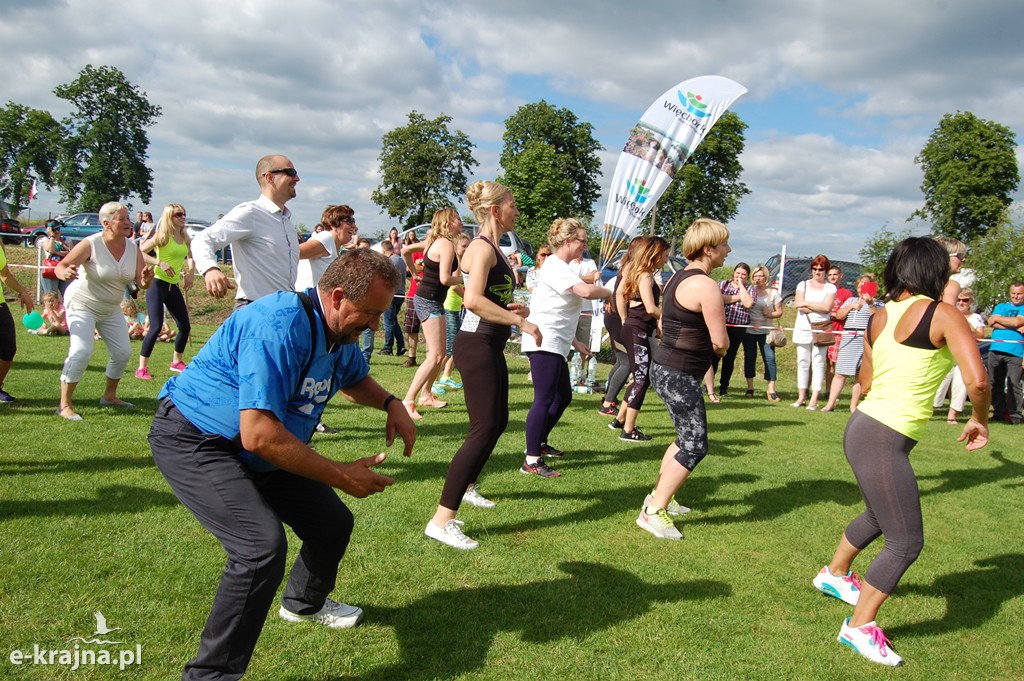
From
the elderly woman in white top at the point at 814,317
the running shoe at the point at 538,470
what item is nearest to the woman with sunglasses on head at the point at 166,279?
the running shoe at the point at 538,470

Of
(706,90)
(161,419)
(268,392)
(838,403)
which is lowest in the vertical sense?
(838,403)

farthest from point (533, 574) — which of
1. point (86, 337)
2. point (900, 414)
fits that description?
point (86, 337)

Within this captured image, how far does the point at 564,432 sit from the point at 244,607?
5440 millimetres

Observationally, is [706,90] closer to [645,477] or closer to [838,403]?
[838,403]

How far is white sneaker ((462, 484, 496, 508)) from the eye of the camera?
191 inches

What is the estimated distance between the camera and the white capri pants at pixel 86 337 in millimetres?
6508

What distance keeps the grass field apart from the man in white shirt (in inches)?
62.7

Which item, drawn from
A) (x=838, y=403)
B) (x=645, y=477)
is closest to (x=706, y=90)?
(x=838, y=403)

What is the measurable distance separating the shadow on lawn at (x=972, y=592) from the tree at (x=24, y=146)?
70.5m

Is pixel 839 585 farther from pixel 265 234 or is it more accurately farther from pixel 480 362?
pixel 265 234

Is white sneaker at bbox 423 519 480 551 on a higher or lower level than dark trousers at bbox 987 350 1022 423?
lower

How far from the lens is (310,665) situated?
9.15 feet

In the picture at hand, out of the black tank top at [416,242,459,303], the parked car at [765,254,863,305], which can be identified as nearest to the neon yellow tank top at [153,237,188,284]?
the black tank top at [416,242,459,303]

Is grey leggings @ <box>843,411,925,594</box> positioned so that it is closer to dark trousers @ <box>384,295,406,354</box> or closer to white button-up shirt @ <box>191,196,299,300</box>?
white button-up shirt @ <box>191,196,299,300</box>
